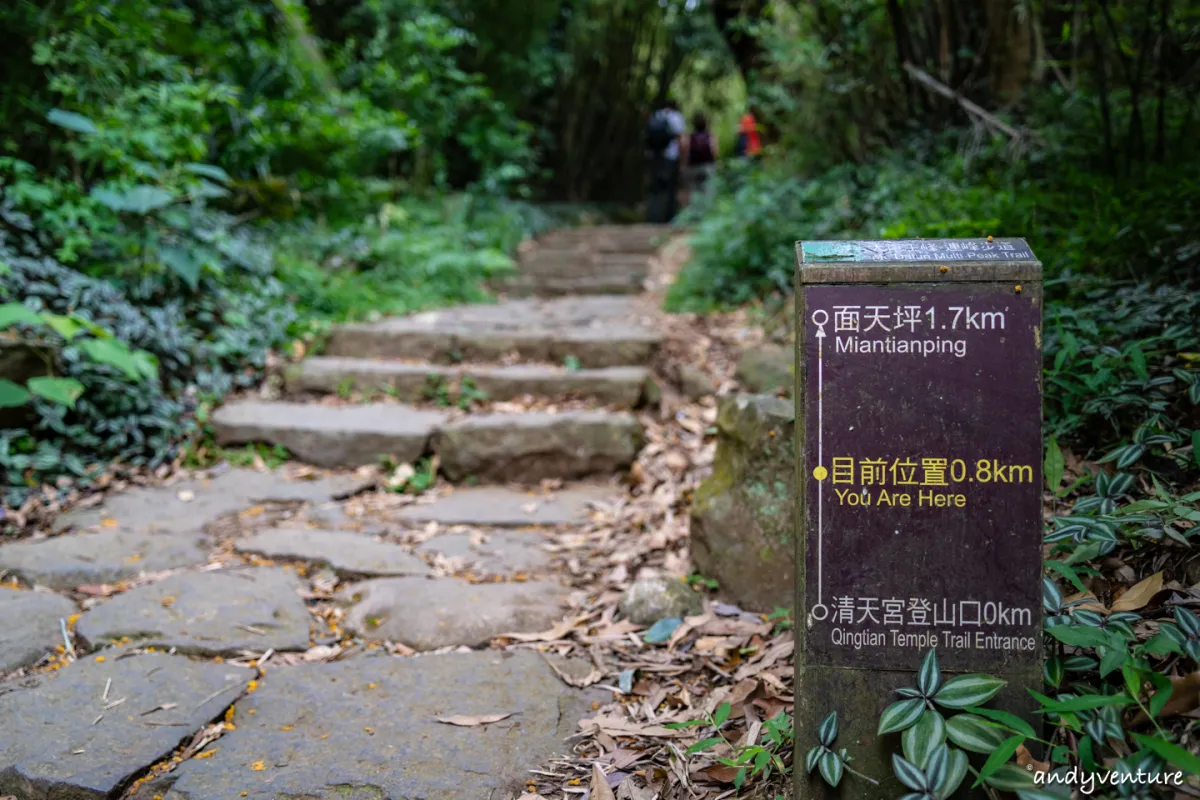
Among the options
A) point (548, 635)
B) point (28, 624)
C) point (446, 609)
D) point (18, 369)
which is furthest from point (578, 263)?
point (28, 624)

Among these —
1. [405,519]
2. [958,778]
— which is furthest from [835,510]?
[405,519]

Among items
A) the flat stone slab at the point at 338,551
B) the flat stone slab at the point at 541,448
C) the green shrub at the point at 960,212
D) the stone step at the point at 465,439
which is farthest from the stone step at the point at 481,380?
the flat stone slab at the point at 338,551

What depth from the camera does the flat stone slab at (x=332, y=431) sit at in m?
4.05

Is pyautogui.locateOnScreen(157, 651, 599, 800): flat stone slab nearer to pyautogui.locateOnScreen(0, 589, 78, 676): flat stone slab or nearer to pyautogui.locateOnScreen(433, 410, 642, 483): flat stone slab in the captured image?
pyautogui.locateOnScreen(0, 589, 78, 676): flat stone slab

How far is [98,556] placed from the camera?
2.99 metres

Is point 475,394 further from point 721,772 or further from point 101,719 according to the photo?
point 721,772

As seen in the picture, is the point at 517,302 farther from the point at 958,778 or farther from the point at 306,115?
the point at 958,778

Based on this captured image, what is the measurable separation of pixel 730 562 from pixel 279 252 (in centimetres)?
440

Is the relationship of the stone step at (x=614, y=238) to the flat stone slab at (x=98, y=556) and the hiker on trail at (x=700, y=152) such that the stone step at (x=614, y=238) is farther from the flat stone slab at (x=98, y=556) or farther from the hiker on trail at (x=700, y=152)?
the flat stone slab at (x=98, y=556)

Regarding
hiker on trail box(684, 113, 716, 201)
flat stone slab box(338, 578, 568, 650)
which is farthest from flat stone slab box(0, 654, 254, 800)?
hiker on trail box(684, 113, 716, 201)

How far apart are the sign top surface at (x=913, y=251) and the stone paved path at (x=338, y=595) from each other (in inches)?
52.8

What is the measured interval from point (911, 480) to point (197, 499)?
3.21m

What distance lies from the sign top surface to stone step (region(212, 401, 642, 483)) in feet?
7.66

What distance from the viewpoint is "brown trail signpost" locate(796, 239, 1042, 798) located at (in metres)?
1.55
